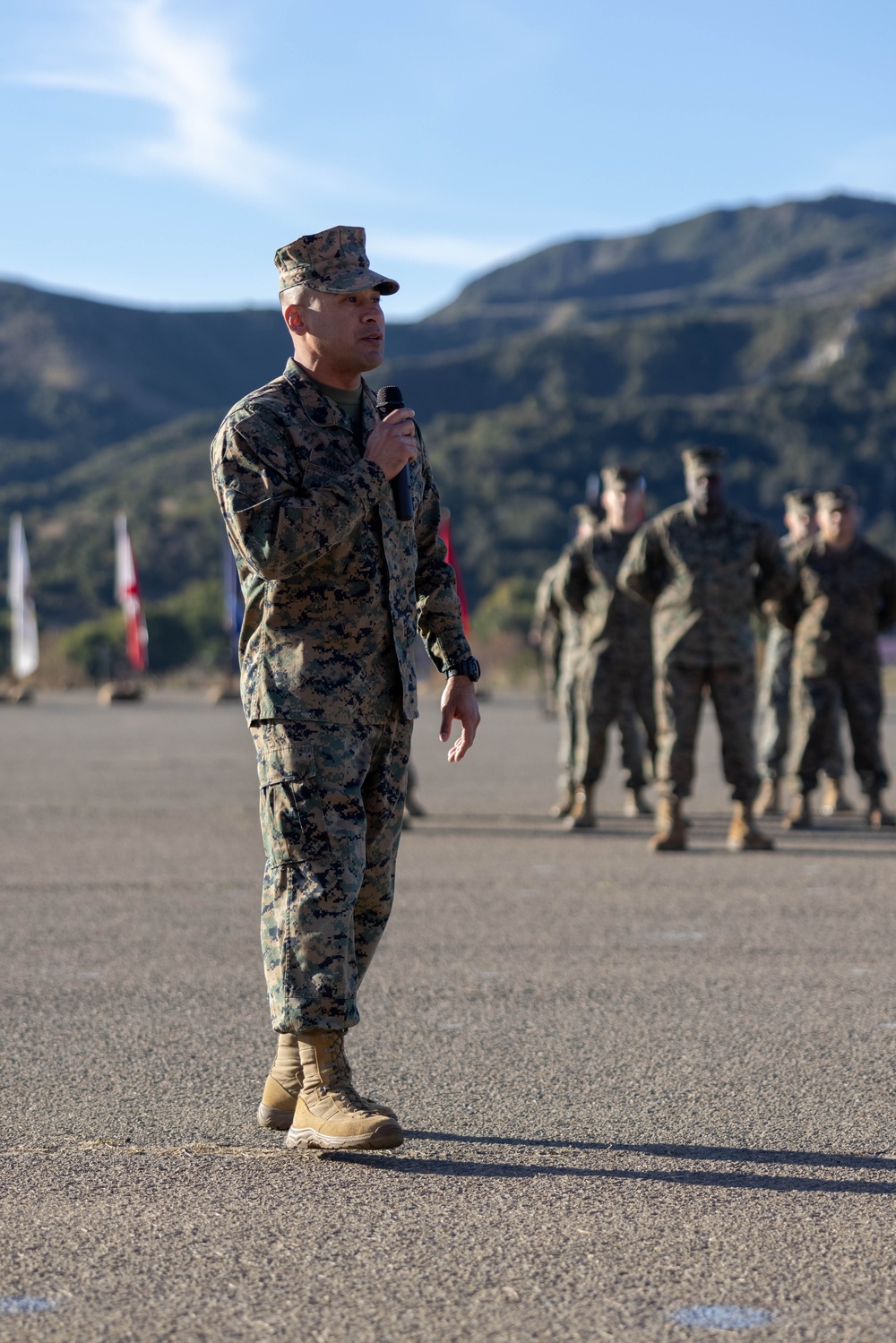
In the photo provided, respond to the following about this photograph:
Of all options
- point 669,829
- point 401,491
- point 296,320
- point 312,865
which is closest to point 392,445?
point 401,491

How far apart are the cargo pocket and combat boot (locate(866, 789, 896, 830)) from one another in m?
8.26

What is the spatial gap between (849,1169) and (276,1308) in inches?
61.1

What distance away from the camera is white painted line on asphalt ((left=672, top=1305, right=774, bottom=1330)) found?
3172 mm

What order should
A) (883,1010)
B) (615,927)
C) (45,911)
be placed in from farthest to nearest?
(45,911)
(615,927)
(883,1010)

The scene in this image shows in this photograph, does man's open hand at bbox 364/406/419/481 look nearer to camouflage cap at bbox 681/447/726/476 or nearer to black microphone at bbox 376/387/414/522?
black microphone at bbox 376/387/414/522

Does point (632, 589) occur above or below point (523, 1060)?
above

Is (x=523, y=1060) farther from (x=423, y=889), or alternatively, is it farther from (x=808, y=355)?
(x=808, y=355)

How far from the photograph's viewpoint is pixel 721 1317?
3211mm

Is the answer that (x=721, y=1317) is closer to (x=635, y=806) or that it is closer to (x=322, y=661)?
(x=322, y=661)

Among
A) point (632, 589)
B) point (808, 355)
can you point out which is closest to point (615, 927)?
point (632, 589)

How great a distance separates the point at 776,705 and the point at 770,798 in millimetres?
744

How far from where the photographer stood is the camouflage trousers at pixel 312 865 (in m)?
4.30

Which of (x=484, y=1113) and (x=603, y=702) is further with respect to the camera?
(x=603, y=702)

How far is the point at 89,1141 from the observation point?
175 inches
